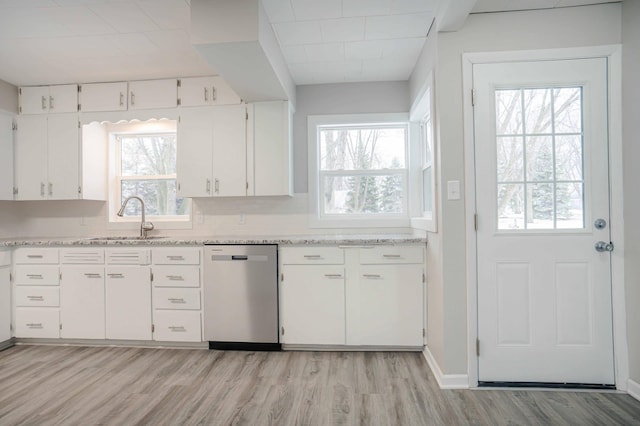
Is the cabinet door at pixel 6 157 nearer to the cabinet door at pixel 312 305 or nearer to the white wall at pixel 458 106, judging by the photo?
the cabinet door at pixel 312 305

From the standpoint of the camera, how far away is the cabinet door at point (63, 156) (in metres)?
Answer: 3.25

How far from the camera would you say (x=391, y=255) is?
8.80 feet

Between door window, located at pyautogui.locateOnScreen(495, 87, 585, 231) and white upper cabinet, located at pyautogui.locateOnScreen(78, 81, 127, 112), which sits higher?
white upper cabinet, located at pyautogui.locateOnScreen(78, 81, 127, 112)

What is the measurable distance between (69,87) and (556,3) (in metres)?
4.14

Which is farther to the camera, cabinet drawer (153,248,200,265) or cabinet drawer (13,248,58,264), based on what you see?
cabinet drawer (13,248,58,264)

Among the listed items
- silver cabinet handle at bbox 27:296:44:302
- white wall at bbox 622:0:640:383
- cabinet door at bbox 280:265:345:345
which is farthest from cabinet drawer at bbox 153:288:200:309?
white wall at bbox 622:0:640:383

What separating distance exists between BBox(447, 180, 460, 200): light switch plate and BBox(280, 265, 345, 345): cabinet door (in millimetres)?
1049

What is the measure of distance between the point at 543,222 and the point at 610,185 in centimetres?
46

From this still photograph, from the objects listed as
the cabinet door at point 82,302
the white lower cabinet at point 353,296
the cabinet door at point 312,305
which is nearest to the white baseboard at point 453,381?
the white lower cabinet at point 353,296

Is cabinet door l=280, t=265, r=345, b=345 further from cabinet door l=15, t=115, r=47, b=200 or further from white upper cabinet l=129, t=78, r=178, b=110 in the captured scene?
cabinet door l=15, t=115, r=47, b=200

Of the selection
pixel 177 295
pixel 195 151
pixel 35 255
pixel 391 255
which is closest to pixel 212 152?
pixel 195 151

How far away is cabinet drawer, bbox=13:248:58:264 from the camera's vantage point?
9.63 feet

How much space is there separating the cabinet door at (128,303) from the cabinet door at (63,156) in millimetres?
1070

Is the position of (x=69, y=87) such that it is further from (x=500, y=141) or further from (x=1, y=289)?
(x=500, y=141)
